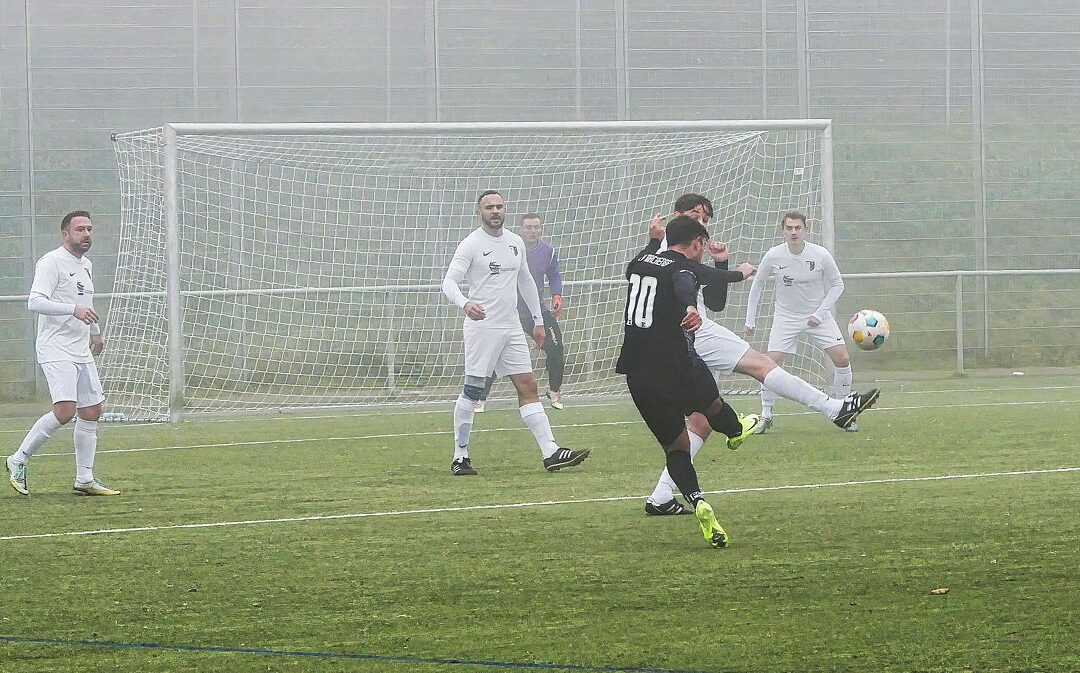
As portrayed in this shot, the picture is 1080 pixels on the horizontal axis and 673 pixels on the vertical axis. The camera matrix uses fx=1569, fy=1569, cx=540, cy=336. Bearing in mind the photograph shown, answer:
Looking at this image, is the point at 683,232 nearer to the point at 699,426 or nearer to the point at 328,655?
the point at 699,426

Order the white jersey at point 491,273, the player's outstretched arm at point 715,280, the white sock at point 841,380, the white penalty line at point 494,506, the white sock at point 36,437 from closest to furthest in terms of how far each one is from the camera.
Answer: the player's outstretched arm at point 715,280, the white penalty line at point 494,506, the white sock at point 36,437, the white jersey at point 491,273, the white sock at point 841,380

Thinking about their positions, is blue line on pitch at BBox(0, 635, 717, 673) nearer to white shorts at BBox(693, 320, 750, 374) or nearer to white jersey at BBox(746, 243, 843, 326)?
white shorts at BBox(693, 320, 750, 374)

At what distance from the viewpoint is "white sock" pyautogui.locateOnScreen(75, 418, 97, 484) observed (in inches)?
376

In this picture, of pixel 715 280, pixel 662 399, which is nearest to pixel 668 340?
pixel 662 399

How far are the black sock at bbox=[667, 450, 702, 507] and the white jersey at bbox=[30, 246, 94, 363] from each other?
416 centimetres

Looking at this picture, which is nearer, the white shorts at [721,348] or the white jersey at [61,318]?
the white jersey at [61,318]

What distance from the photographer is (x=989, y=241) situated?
21438 millimetres

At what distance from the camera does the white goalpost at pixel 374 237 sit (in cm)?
1636

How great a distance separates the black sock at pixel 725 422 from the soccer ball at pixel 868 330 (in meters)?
5.17

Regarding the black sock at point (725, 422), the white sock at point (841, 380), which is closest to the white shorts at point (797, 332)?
the white sock at point (841, 380)

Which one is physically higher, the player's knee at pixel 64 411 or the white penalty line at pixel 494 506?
the player's knee at pixel 64 411

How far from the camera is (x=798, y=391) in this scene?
33.6 feet

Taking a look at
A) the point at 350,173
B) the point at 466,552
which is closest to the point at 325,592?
the point at 466,552

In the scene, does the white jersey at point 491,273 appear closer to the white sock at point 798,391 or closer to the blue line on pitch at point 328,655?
the white sock at point 798,391
